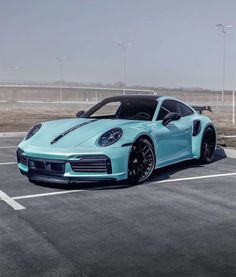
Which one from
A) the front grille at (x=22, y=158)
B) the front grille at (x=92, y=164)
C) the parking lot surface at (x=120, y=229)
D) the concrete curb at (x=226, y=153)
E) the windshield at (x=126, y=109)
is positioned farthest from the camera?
the concrete curb at (x=226, y=153)

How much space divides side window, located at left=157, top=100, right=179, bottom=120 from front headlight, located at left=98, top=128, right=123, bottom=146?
3.90 feet

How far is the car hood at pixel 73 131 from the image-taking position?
6.42 meters

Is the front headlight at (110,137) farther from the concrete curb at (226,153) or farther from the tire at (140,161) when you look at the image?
the concrete curb at (226,153)

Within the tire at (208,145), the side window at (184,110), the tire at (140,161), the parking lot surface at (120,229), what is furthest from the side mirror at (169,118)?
the tire at (208,145)

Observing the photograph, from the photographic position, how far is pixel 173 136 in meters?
7.64

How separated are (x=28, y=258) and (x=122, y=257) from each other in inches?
31.0

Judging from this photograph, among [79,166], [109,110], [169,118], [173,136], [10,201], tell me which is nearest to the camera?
[10,201]

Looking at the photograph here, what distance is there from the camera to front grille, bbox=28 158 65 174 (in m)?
6.18

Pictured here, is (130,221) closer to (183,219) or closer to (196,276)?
(183,219)

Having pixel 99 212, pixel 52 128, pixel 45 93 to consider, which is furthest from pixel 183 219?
pixel 45 93

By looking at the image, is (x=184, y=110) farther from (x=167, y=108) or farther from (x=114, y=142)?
(x=114, y=142)

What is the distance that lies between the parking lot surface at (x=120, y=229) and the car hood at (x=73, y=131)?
0.68 metres

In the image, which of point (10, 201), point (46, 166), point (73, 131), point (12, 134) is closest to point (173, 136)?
point (73, 131)

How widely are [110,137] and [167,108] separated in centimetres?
182
